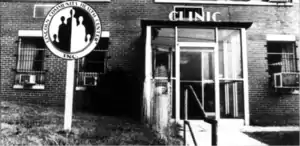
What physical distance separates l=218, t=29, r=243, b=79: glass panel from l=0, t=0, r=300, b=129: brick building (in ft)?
0.10

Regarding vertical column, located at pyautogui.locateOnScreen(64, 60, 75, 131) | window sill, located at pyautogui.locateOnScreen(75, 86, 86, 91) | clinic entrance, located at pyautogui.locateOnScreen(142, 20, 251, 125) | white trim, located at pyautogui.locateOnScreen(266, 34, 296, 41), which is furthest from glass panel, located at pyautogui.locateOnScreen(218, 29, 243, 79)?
vertical column, located at pyautogui.locateOnScreen(64, 60, 75, 131)

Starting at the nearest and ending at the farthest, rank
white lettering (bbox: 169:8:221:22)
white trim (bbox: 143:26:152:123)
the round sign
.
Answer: the round sign, white trim (bbox: 143:26:152:123), white lettering (bbox: 169:8:221:22)

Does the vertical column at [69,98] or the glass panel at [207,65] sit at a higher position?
the glass panel at [207,65]

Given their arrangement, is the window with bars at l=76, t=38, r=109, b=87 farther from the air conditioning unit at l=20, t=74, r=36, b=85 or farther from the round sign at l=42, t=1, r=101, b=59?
the round sign at l=42, t=1, r=101, b=59

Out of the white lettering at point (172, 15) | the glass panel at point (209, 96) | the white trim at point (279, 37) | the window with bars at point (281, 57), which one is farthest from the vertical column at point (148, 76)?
the white trim at point (279, 37)

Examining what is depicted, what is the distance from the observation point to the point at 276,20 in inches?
368

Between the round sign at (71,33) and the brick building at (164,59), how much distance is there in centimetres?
378

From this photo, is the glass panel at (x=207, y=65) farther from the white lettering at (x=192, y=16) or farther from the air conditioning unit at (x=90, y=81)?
the air conditioning unit at (x=90, y=81)

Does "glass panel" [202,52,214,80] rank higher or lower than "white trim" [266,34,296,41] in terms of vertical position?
lower

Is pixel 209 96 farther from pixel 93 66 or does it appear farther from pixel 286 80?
pixel 93 66

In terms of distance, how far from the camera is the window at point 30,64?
350 inches

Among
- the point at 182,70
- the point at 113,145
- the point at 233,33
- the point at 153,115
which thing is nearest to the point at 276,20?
the point at 233,33

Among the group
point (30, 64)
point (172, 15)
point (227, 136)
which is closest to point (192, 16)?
point (172, 15)

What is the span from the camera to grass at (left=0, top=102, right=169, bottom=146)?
15.1 feet
